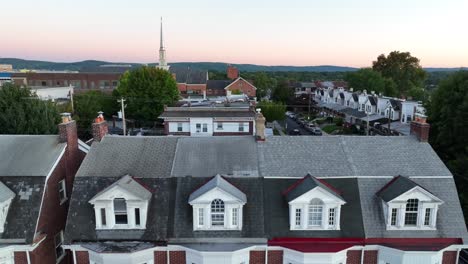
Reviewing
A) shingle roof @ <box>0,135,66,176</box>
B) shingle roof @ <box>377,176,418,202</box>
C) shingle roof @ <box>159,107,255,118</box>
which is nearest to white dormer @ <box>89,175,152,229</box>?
shingle roof @ <box>0,135,66,176</box>

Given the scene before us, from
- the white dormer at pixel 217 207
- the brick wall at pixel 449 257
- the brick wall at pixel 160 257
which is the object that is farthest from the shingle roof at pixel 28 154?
the brick wall at pixel 449 257

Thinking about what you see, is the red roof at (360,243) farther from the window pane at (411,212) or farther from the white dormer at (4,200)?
the white dormer at (4,200)

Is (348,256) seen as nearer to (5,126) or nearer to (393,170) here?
(393,170)

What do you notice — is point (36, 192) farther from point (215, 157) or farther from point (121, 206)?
point (215, 157)

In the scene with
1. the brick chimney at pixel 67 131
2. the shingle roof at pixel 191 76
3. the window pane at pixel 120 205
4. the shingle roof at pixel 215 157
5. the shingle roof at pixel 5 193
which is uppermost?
the shingle roof at pixel 191 76

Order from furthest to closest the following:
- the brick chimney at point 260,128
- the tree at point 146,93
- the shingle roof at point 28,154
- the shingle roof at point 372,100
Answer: the shingle roof at point 372,100 < the tree at point 146,93 < the brick chimney at point 260,128 < the shingle roof at point 28,154

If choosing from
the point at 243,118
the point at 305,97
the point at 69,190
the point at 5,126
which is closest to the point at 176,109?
the point at 243,118
